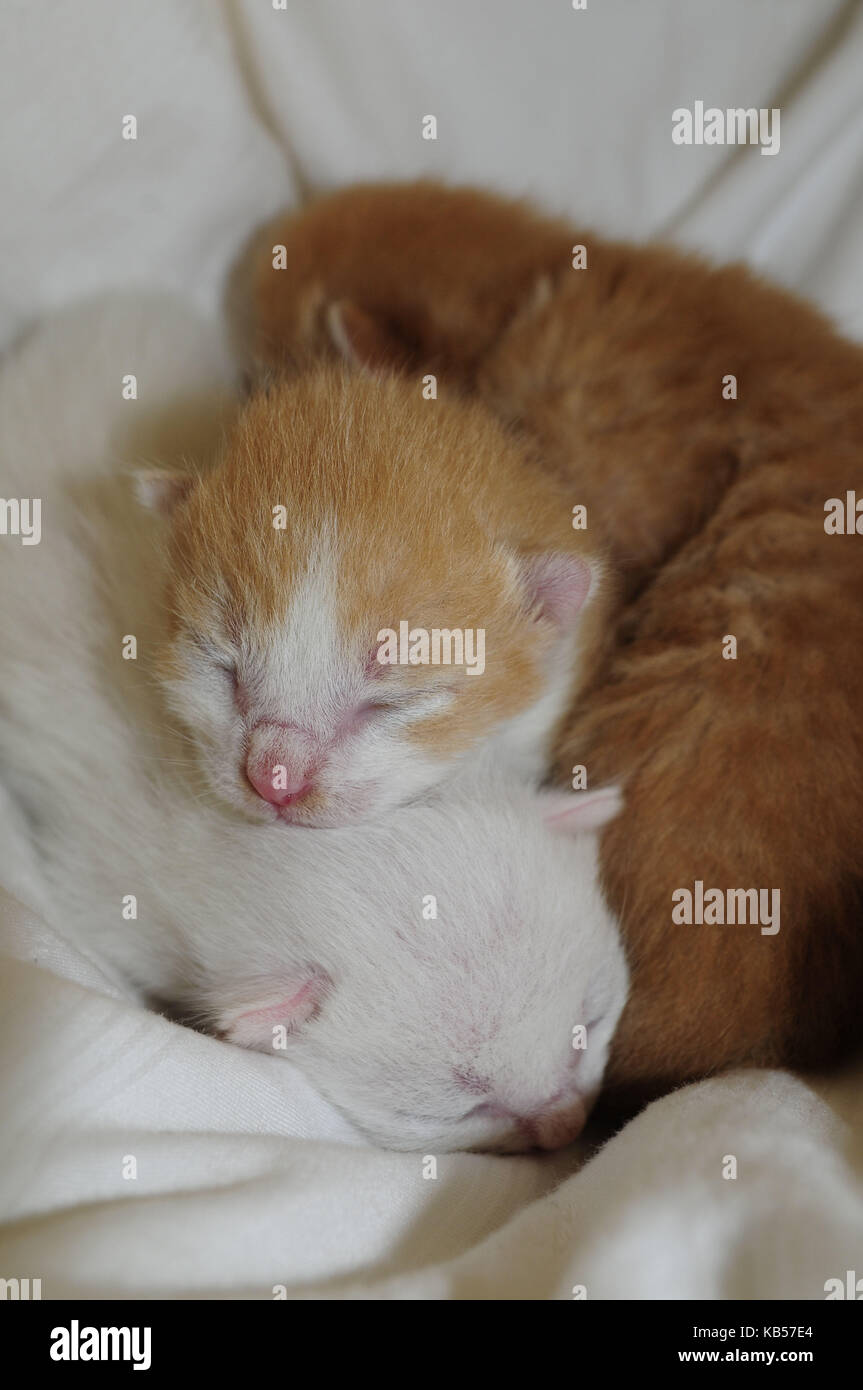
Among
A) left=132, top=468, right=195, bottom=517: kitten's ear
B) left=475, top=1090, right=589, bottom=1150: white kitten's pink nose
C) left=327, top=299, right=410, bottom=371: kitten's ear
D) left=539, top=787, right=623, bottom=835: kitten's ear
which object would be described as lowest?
left=475, top=1090, right=589, bottom=1150: white kitten's pink nose

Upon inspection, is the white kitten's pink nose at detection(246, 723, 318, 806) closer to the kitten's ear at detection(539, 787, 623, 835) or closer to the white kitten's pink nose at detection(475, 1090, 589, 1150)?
the kitten's ear at detection(539, 787, 623, 835)

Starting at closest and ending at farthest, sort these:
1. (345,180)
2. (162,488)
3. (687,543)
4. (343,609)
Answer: (343,609) → (162,488) → (687,543) → (345,180)

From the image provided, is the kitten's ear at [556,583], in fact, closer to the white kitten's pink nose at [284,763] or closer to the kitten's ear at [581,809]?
the kitten's ear at [581,809]

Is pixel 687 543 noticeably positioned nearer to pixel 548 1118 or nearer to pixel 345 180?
pixel 548 1118

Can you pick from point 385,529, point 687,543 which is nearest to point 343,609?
point 385,529

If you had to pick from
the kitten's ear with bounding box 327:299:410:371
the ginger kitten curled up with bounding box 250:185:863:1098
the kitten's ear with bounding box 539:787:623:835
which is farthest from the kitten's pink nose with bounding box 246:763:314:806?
the kitten's ear with bounding box 327:299:410:371
